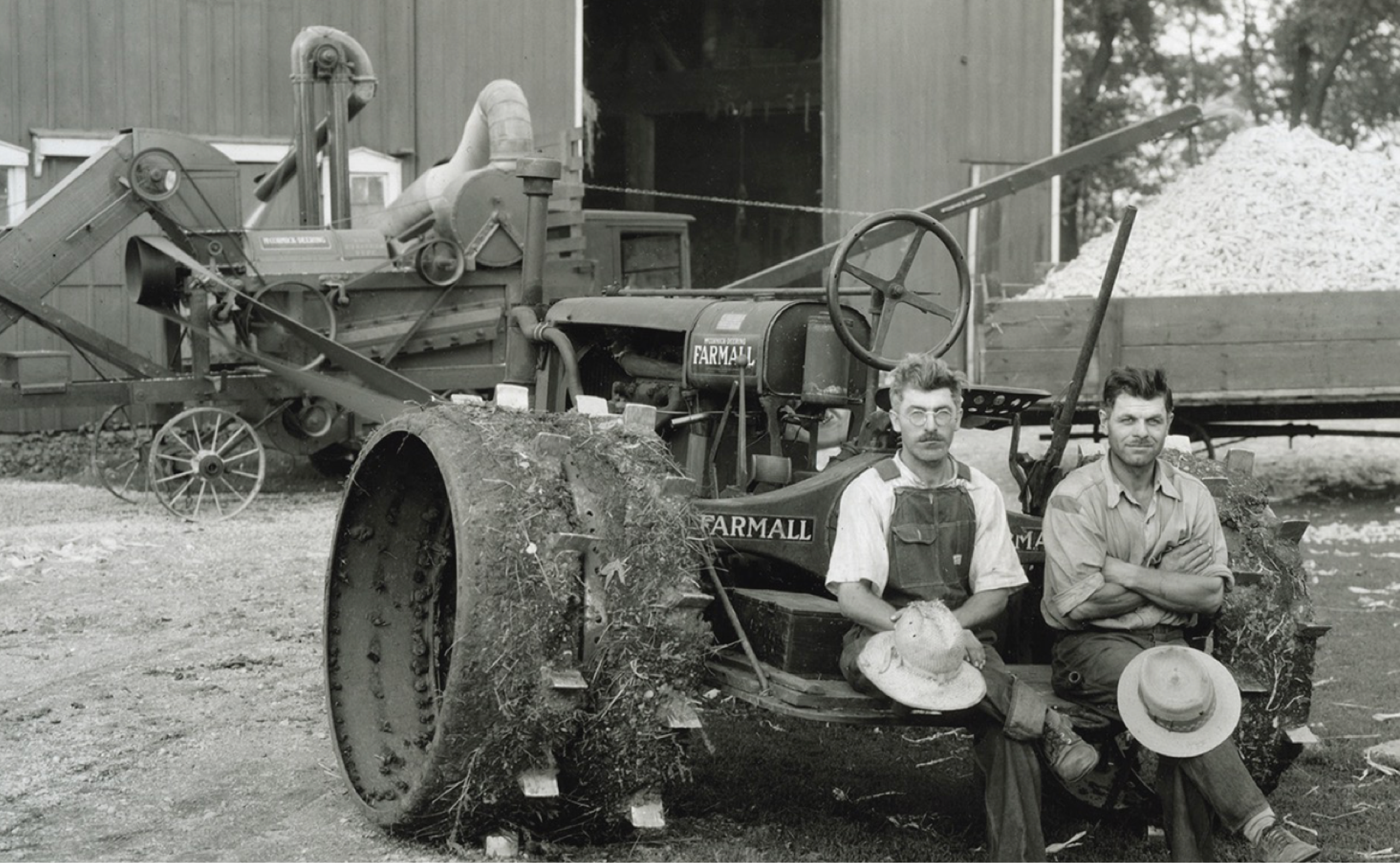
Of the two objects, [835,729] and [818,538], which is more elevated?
[818,538]

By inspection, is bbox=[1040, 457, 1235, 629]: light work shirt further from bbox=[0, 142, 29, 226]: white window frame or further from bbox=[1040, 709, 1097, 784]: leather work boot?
bbox=[0, 142, 29, 226]: white window frame

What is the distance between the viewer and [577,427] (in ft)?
14.8

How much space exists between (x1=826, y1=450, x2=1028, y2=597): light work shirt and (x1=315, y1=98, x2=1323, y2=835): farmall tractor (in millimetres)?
220

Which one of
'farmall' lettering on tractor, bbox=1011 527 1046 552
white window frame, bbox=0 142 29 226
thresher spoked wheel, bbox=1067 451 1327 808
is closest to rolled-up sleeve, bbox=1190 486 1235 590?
thresher spoked wheel, bbox=1067 451 1327 808

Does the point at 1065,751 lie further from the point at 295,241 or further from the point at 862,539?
the point at 295,241

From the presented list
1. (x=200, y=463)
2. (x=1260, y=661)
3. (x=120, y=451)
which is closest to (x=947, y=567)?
(x=1260, y=661)

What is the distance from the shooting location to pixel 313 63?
12.9 meters

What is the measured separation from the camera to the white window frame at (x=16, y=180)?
528 inches

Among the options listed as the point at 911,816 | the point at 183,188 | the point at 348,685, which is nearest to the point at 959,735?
the point at 911,816

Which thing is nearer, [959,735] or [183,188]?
[959,735]

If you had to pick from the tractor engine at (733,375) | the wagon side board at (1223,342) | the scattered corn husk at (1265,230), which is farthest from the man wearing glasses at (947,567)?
the scattered corn husk at (1265,230)

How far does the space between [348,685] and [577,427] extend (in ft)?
4.06

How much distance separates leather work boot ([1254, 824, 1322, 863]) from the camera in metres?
3.91

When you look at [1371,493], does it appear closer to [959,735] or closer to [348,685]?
[959,735]
